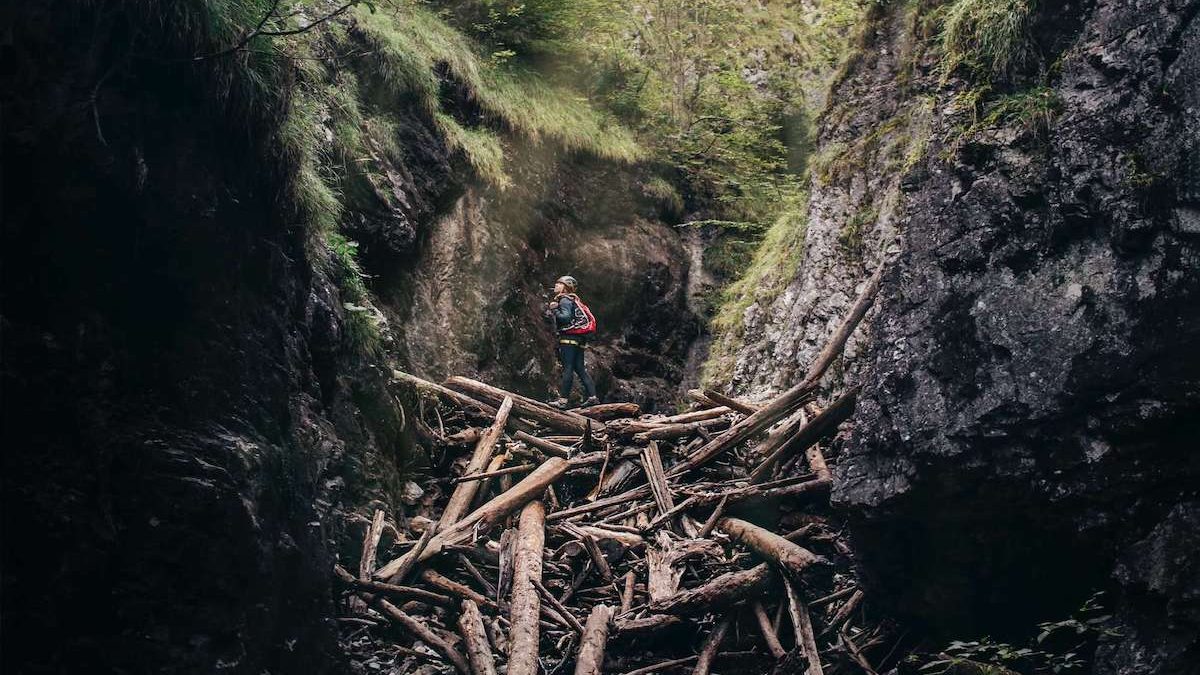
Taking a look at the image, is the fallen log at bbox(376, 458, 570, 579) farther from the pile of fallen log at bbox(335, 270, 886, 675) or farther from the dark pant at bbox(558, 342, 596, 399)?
the dark pant at bbox(558, 342, 596, 399)

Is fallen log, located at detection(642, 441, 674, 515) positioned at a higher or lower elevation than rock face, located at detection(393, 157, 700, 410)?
lower

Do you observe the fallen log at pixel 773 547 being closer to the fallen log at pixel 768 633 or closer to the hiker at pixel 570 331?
the fallen log at pixel 768 633

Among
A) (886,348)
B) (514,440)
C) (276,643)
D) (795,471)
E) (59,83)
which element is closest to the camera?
(59,83)

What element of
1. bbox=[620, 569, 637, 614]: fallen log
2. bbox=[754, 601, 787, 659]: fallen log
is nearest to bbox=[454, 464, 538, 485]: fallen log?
bbox=[620, 569, 637, 614]: fallen log

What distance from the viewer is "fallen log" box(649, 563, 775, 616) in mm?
6621

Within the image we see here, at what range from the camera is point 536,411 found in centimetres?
998

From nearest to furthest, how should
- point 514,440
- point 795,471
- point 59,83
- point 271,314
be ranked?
point 59,83, point 271,314, point 795,471, point 514,440

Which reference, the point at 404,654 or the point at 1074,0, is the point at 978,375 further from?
the point at 404,654

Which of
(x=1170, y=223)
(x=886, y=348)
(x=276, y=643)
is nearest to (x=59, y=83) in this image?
(x=276, y=643)

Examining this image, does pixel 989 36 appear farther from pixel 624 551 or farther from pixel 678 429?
pixel 624 551

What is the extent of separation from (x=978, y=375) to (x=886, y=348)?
0.84 metres

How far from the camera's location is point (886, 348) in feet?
21.5

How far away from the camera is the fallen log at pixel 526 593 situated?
6.07m

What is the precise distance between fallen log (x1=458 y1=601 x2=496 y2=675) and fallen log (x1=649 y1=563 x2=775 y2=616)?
4.00 ft
